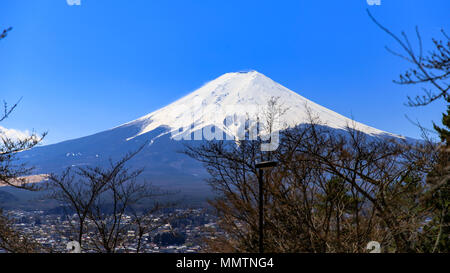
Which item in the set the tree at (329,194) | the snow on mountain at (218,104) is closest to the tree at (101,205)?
the tree at (329,194)

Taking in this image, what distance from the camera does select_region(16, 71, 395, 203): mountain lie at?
10606 cm

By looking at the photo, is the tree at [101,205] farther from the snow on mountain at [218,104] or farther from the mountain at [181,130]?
the snow on mountain at [218,104]

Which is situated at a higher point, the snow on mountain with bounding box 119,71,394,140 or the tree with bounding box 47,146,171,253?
the snow on mountain with bounding box 119,71,394,140

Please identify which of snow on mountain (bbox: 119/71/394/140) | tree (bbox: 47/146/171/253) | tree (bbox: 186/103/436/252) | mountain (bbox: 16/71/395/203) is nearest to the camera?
tree (bbox: 186/103/436/252)

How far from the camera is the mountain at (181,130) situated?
10606cm

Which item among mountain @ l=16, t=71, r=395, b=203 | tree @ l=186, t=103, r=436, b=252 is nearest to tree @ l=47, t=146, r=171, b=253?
tree @ l=186, t=103, r=436, b=252

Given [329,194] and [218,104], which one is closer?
[329,194]

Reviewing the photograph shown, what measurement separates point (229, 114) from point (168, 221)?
13829 centimetres

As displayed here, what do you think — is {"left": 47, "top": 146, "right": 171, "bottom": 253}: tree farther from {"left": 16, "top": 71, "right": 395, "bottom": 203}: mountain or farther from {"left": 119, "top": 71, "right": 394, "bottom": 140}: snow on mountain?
{"left": 119, "top": 71, "right": 394, "bottom": 140}: snow on mountain

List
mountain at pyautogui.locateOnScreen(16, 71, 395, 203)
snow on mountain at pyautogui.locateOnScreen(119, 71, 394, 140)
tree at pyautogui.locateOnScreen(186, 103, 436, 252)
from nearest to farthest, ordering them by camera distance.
A: tree at pyautogui.locateOnScreen(186, 103, 436, 252), mountain at pyautogui.locateOnScreen(16, 71, 395, 203), snow on mountain at pyautogui.locateOnScreen(119, 71, 394, 140)

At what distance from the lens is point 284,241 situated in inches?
356

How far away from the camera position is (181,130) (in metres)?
159

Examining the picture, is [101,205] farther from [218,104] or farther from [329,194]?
[218,104]

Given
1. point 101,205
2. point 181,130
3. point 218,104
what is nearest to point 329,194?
point 101,205
